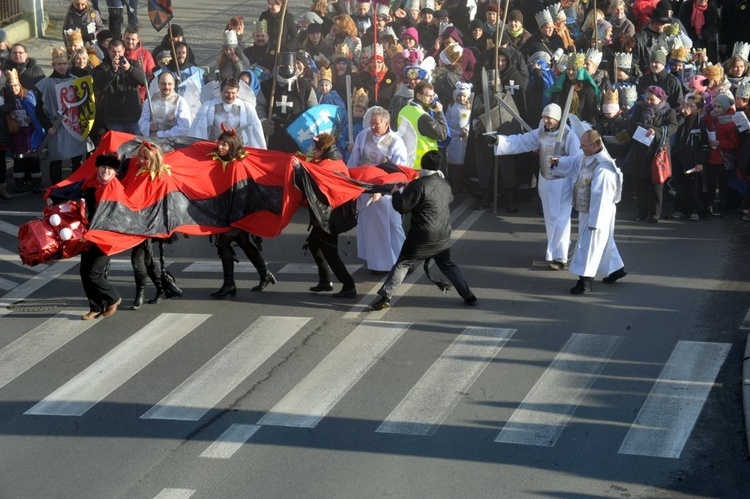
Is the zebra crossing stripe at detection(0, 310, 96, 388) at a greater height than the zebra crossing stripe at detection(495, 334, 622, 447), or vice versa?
the zebra crossing stripe at detection(495, 334, 622, 447)

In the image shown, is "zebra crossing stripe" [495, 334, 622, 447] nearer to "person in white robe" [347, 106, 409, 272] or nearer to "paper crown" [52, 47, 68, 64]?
"person in white robe" [347, 106, 409, 272]

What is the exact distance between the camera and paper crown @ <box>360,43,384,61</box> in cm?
1883

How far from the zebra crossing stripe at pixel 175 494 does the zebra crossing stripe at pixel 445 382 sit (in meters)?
1.61

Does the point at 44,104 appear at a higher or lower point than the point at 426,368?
higher

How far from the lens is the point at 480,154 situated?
17078 millimetres

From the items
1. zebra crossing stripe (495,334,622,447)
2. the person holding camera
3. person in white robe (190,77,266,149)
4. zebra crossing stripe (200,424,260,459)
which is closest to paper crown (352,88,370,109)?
the person holding camera

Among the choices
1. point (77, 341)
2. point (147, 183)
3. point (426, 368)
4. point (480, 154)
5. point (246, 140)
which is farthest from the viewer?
point (480, 154)

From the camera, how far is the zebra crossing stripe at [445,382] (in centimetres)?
995

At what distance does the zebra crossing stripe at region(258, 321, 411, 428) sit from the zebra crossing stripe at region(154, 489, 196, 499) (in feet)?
4.13

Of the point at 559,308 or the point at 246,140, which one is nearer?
the point at 559,308

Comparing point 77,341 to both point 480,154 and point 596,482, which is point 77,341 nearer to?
point 596,482

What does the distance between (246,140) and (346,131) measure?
2028 mm

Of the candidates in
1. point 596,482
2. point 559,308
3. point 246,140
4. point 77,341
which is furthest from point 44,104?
point 596,482

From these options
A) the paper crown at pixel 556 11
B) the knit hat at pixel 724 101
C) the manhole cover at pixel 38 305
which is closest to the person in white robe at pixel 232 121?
the manhole cover at pixel 38 305
